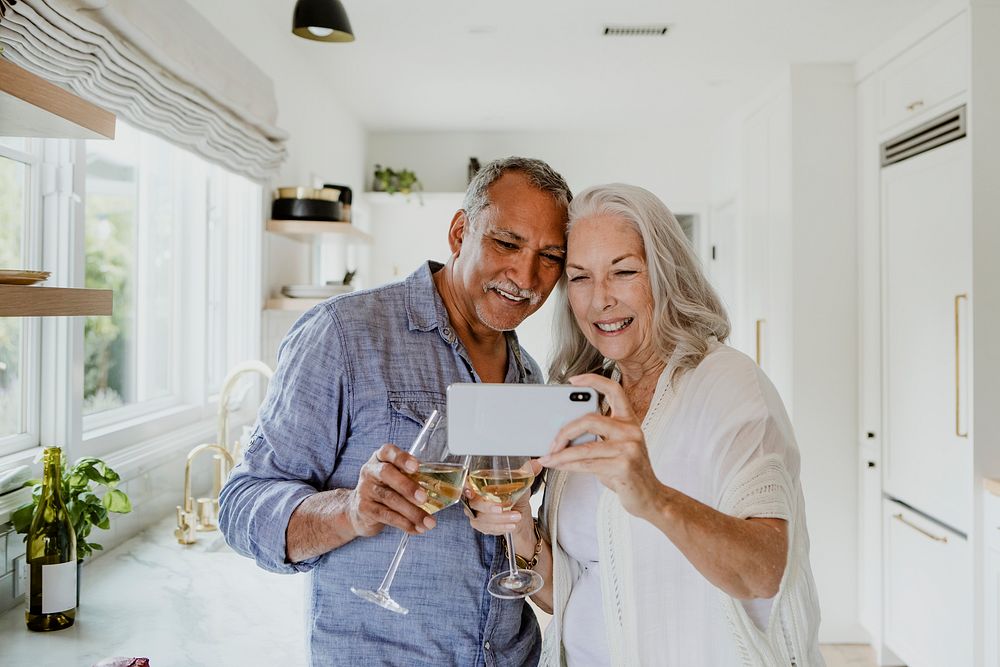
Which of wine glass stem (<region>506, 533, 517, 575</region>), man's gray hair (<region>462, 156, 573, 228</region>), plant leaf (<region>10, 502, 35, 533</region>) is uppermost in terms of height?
man's gray hair (<region>462, 156, 573, 228</region>)

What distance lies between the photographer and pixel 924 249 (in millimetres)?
3268

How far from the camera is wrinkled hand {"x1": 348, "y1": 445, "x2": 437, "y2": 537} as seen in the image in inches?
39.3

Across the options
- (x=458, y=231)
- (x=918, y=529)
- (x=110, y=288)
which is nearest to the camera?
(x=458, y=231)

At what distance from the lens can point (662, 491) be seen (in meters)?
0.97

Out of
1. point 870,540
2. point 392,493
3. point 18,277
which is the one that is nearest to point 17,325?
point 18,277

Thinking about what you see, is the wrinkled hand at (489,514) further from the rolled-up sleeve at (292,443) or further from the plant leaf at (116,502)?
the plant leaf at (116,502)

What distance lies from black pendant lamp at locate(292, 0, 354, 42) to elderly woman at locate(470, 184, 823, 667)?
1138 millimetres

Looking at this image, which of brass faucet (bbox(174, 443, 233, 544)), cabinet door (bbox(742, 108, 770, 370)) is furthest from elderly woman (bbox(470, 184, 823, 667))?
cabinet door (bbox(742, 108, 770, 370))

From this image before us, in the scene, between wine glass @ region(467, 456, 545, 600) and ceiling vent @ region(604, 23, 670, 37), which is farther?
ceiling vent @ region(604, 23, 670, 37)

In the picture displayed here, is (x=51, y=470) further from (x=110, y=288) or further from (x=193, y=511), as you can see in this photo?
(x=110, y=288)

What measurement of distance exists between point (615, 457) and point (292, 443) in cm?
54

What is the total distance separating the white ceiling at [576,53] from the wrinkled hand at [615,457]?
2.62 m

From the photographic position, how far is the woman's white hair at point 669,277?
1.33 meters

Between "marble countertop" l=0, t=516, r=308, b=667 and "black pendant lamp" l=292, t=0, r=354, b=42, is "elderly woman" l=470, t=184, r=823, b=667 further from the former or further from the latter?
"black pendant lamp" l=292, t=0, r=354, b=42
